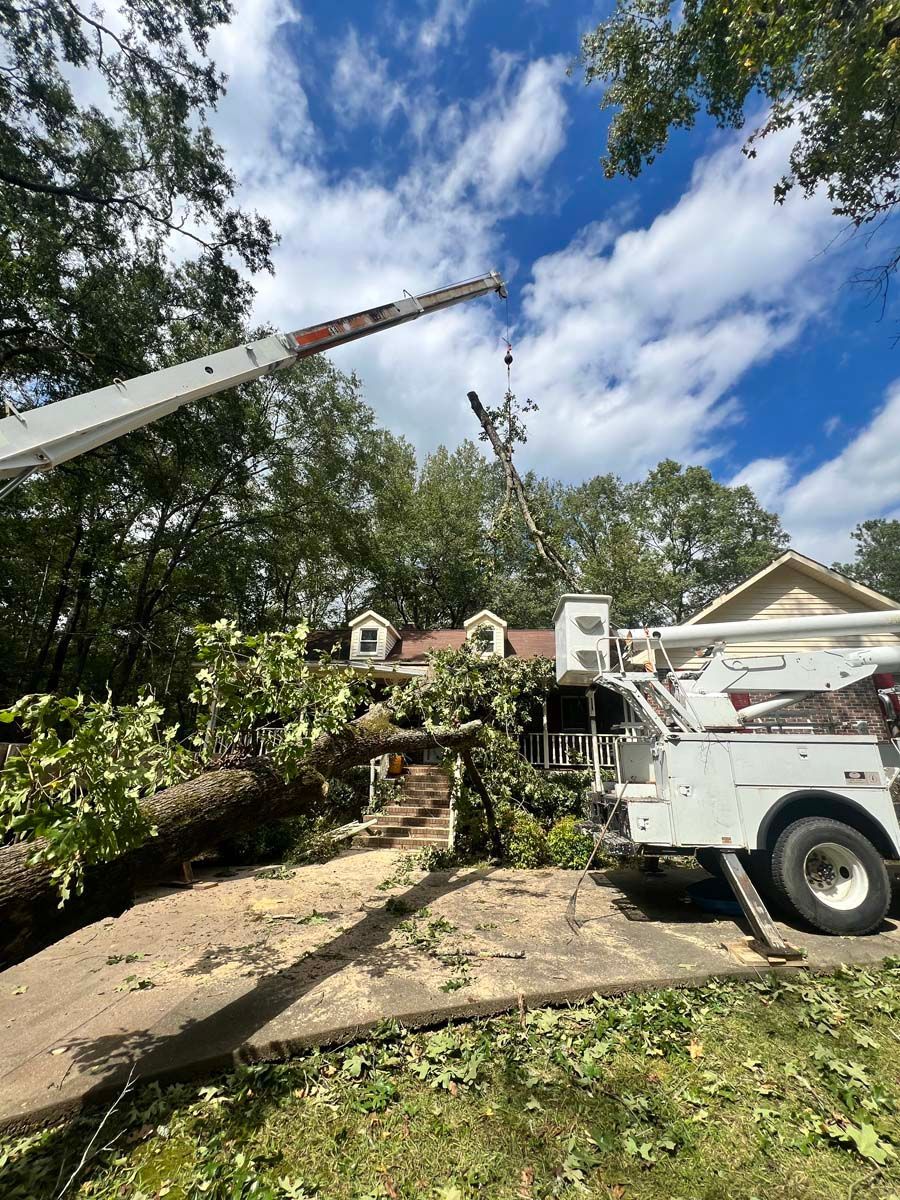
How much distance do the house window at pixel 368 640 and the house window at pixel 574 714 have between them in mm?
6278

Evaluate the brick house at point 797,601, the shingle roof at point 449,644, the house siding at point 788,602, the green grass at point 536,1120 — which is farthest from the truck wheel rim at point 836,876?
the shingle roof at point 449,644

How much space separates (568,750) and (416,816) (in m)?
4.19

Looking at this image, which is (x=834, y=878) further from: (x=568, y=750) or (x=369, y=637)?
(x=369, y=637)

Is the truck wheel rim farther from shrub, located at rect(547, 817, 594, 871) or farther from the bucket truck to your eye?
shrub, located at rect(547, 817, 594, 871)

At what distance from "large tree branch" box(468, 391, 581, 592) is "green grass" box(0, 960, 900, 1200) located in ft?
18.0

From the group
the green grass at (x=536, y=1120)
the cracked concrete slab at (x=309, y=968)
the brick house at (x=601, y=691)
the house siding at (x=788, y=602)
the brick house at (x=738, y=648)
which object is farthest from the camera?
the house siding at (x=788, y=602)

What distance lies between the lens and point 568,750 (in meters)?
12.5

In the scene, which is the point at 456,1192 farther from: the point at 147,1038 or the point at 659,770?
the point at 659,770

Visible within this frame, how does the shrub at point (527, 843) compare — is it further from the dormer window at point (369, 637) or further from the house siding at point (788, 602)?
the dormer window at point (369, 637)

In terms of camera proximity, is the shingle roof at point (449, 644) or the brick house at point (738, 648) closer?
the brick house at point (738, 648)

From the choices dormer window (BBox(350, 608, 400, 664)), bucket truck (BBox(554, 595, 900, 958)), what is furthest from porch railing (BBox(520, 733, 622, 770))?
bucket truck (BBox(554, 595, 900, 958))

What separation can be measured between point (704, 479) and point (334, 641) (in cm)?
2610

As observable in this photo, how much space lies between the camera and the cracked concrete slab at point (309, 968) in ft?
10.5

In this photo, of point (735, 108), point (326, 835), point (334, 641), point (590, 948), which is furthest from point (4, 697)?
point (735, 108)
